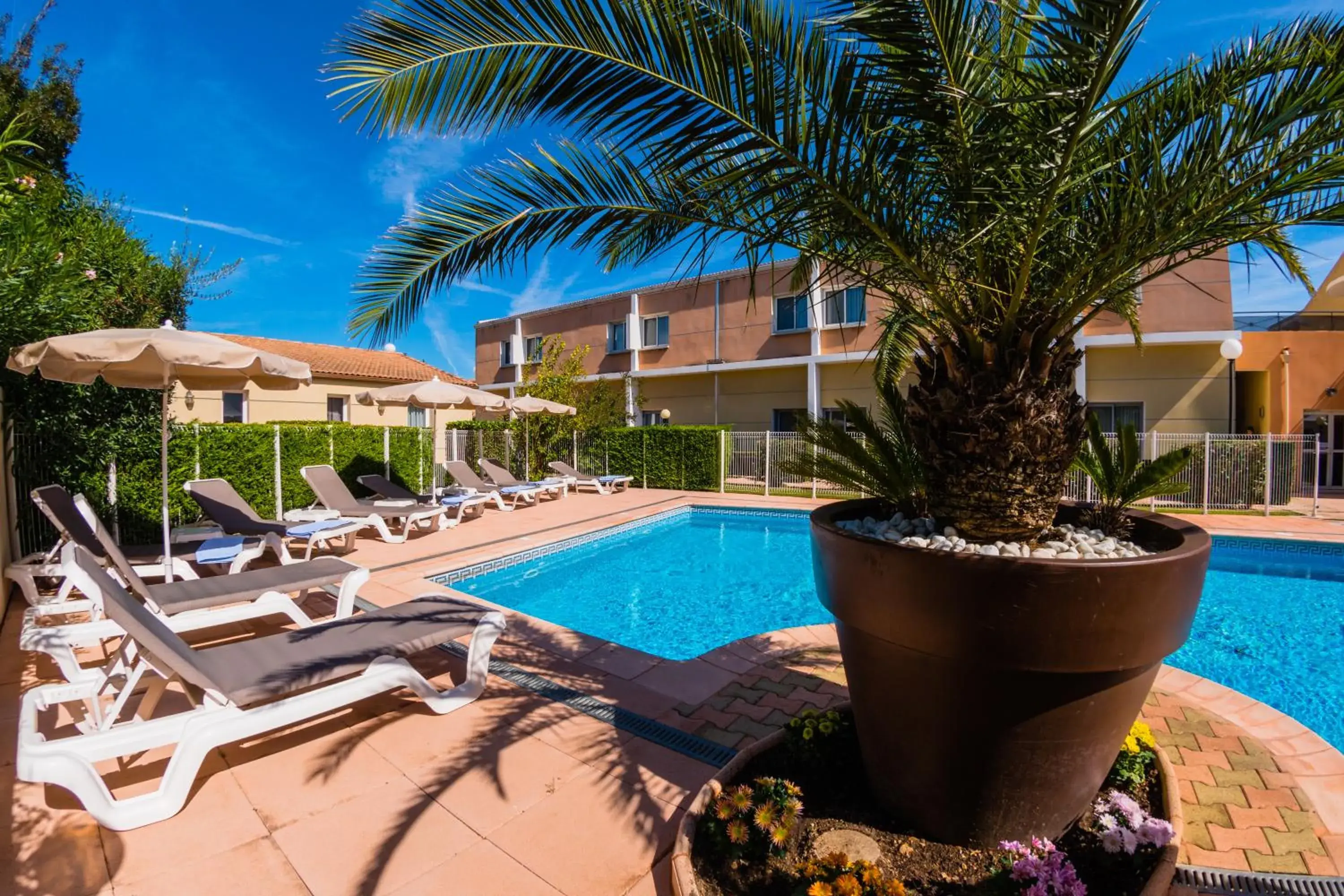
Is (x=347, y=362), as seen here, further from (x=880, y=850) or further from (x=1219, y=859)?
(x=1219, y=859)

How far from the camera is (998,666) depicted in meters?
2.12

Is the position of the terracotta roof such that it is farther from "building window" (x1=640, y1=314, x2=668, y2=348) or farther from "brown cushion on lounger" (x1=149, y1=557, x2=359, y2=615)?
"brown cushion on lounger" (x1=149, y1=557, x2=359, y2=615)

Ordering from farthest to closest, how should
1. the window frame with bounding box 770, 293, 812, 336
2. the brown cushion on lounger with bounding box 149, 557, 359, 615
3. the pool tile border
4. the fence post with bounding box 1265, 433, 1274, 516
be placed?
the window frame with bounding box 770, 293, 812, 336, the fence post with bounding box 1265, 433, 1274, 516, the pool tile border, the brown cushion on lounger with bounding box 149, 557, 359, 615

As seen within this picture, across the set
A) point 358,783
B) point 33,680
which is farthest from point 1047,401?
point 33,680

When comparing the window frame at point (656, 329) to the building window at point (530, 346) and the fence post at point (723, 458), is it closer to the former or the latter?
the building window at point (530, 346)

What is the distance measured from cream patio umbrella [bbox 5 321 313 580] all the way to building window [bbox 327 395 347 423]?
54.9ft

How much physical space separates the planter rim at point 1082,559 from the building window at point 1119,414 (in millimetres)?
15185

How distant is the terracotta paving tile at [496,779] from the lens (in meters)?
2.77

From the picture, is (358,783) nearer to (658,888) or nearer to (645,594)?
(658,888)

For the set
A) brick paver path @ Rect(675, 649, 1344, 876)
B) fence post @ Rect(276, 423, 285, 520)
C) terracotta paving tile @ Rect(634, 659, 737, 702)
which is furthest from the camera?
fence post @ Rect(276, 423, 285, 520)

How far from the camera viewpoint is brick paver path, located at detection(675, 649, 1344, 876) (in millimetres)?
2475

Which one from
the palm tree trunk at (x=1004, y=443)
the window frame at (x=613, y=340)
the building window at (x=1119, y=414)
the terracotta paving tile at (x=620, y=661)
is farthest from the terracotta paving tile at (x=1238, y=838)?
the window frame at (x=613, y=340)

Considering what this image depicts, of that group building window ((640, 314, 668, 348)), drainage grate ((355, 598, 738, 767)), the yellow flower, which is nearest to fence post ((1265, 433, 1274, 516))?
drainage grate ((355, 598, 738, 767))

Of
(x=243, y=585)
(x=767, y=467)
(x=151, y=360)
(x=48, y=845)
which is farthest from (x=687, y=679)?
(x=767, y=467)
